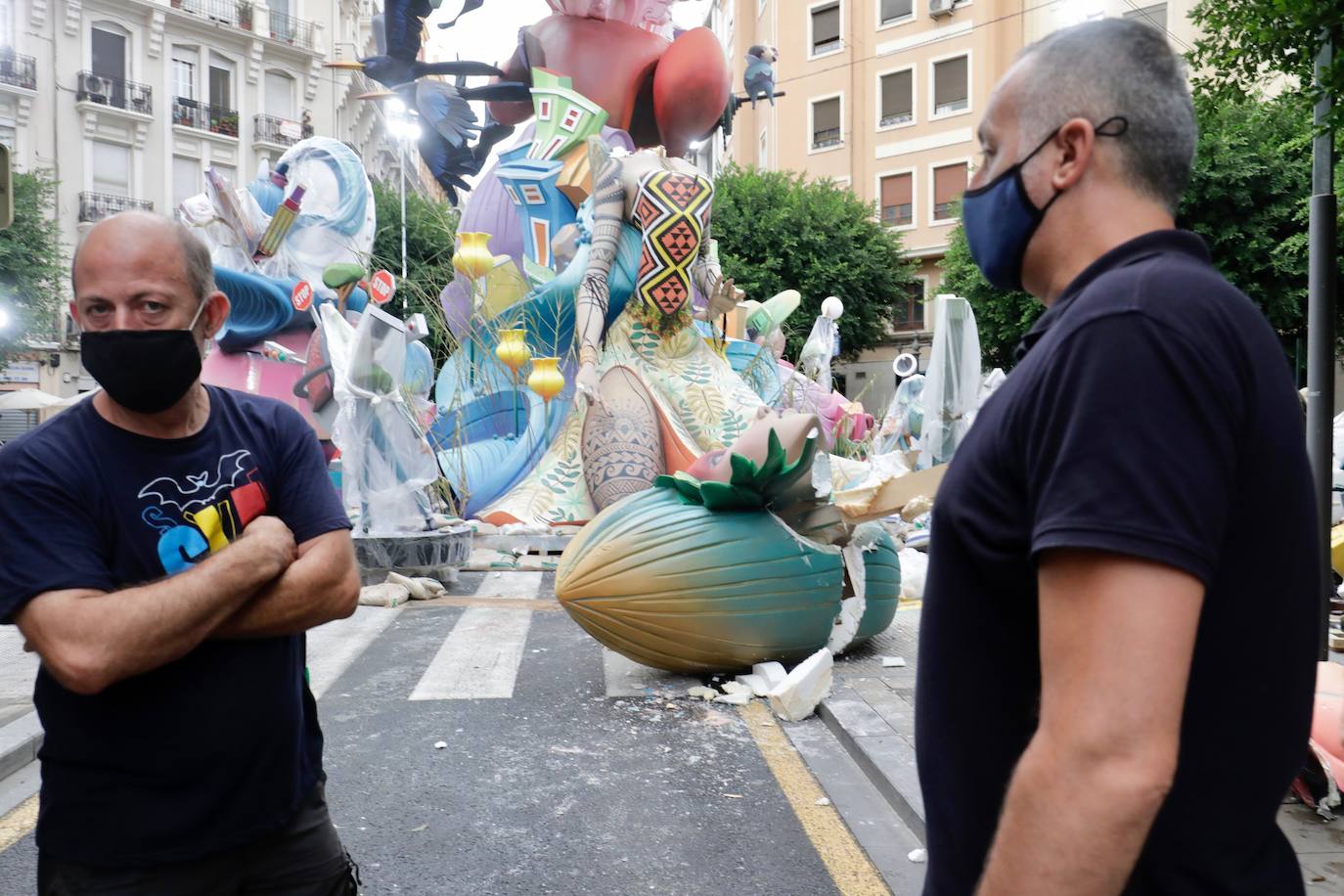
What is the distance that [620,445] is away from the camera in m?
11.2

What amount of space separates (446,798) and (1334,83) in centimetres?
463

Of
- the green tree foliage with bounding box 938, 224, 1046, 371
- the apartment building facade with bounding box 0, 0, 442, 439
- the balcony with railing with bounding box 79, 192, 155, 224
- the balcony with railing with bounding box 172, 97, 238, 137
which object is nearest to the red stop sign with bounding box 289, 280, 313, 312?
the green tree foliage with bounding box 938, 224, 1046, 371

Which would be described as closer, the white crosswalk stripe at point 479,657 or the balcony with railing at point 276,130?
the white crosswalk stripe at point 479,657

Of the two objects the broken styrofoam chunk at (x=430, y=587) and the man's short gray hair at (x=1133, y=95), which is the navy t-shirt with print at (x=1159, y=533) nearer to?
the man's short gray hair at (x=1133, y=95)

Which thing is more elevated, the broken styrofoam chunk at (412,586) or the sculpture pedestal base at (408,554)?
the sculpture pedestal base at (408,554)

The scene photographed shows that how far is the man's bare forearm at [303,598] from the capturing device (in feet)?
6.35

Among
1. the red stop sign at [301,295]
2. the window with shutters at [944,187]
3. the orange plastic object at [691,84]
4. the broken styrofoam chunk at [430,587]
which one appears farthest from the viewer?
the window with shutters at [944,187]

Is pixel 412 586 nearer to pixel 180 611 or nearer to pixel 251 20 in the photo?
pixel 180 611

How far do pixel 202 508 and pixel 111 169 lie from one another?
37094mm

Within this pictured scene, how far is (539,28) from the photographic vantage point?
14.8 m

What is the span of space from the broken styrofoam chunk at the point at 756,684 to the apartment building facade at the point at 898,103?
28.5m

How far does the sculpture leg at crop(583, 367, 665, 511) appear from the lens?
1118 cm

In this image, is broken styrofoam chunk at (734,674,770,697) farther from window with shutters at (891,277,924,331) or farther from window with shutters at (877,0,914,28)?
window with shutters at (877,0,914,28)

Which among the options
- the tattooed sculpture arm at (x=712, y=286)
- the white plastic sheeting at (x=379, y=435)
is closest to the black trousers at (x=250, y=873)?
the white plastic sheeting at (x=379, y=435)
